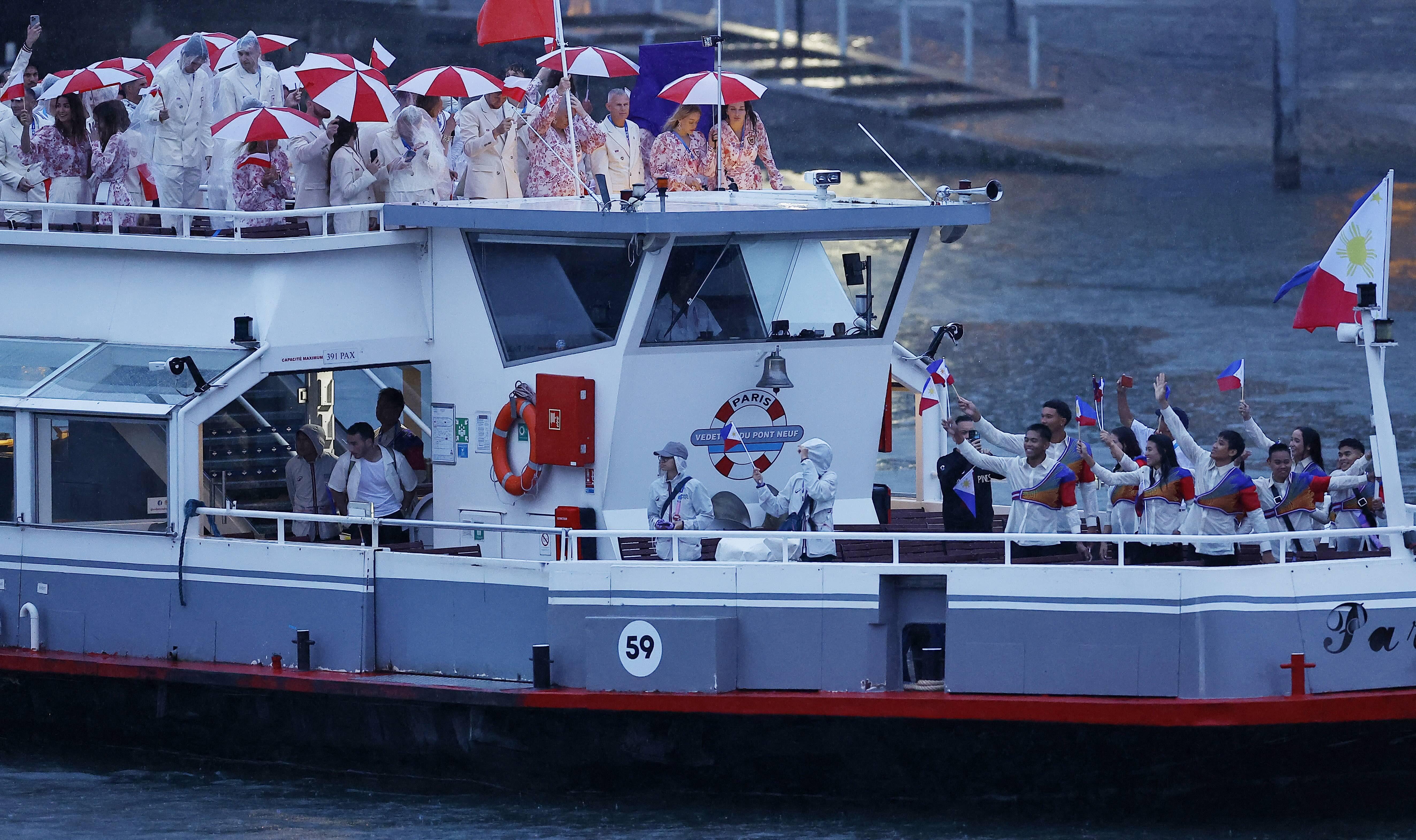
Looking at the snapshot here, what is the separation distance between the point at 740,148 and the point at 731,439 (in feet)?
8.22

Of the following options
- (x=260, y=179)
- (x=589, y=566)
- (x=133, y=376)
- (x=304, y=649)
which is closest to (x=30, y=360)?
(x=133, y=376)

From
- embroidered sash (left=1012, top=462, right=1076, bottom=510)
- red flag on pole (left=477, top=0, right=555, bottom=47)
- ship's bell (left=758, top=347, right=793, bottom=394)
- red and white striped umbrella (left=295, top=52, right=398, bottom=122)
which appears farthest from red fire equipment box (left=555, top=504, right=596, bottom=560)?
red flag on pole (left=477, top=0, right=555, bottom=47)

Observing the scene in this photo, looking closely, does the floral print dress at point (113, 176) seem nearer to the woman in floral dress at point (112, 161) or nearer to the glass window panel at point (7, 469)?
the woman in floral dress at point (112, 161)

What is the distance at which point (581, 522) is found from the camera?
1266cm

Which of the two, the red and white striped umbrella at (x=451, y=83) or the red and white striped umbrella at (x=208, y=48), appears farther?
the red and white striped umbrella at (x=208, y=48)

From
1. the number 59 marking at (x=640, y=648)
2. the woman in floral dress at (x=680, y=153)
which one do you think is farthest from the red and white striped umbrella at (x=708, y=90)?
the number 59 marking at (x=640, y=648)

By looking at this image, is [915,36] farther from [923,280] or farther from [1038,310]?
[1038,310]

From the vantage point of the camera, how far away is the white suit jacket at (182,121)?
14.2 m

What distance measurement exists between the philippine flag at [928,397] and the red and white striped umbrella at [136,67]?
6266 mm

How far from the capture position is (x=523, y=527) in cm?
1217

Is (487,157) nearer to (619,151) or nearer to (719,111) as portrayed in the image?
(619,151)

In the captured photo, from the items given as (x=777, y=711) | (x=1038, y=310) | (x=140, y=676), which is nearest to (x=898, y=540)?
(x=777, y=711)

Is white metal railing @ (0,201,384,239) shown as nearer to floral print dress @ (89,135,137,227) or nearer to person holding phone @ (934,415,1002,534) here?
floral print dress @ (89,135,137,227)

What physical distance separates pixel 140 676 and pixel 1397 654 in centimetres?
753
